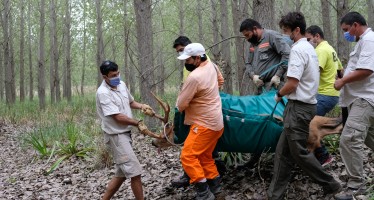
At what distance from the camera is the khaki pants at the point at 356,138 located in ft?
13.5

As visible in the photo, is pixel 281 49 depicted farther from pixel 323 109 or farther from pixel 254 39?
pixel 323 109

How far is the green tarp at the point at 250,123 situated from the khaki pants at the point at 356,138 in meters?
0.72

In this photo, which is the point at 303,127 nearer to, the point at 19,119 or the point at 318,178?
the point at 318,178

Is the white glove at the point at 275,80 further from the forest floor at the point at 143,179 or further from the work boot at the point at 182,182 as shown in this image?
the work boot at the point at 182,182

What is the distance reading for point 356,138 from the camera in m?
4.11

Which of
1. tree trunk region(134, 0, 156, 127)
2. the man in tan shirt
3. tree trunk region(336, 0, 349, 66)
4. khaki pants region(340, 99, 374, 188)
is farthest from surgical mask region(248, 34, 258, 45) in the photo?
tree trunk region(336, 0, 349, 66)

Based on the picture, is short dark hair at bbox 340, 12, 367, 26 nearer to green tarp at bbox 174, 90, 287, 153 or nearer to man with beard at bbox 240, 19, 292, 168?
man with beard at bbox 240, 19, 292, 168

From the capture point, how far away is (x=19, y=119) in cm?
1377

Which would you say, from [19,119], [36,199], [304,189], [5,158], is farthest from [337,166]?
[19,119]

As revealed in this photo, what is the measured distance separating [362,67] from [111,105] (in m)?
2.90

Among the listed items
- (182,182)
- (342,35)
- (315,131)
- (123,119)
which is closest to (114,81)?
(123,119)

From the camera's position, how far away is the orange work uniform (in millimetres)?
4355

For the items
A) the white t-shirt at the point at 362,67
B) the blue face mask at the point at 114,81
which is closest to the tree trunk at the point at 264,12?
the white t-shirt at the point at 362,67

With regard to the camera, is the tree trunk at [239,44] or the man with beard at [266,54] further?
the tree trunk at [239,44]
